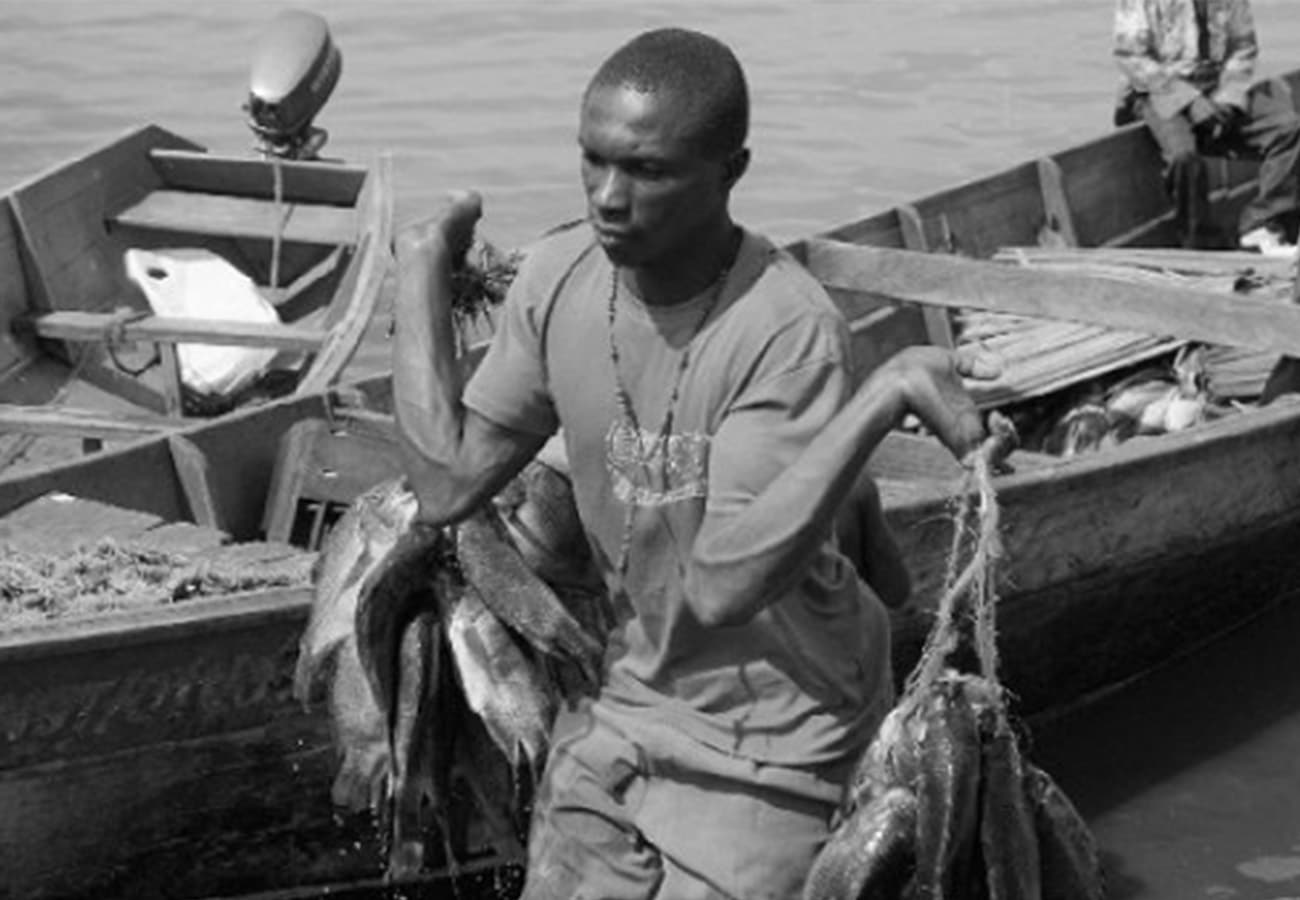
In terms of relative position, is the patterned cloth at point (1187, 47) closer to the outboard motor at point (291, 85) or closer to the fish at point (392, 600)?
the outboard motor at point (291, 85)

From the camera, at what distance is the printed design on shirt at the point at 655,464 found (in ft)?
12.5

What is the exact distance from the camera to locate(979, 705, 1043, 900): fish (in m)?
3.69

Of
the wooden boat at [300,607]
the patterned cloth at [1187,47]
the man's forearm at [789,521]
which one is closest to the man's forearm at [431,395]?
the man's forearm at [789,521]

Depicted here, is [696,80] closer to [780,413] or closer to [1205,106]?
[780,413]

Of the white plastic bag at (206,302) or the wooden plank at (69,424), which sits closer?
the wooden plank at (69,424)

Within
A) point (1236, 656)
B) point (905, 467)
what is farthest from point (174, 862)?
point (1236, 656)

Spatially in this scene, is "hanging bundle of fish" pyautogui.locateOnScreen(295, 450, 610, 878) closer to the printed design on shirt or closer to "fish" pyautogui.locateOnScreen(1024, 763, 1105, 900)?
the printed design on shirt

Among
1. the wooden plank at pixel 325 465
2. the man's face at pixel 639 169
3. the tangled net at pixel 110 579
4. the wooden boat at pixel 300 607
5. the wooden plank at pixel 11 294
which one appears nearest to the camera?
the man's face at pixel 639 169

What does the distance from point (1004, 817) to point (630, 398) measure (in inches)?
32.0

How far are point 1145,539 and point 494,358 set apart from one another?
13.5 feet

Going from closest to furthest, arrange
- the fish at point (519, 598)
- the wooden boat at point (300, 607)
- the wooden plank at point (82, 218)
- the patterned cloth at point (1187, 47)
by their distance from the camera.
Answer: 1. the fish at point (519, 598)
2. the wooden boat at point (300, 607)
3. the wooden plank at point (82, 218)
4. the patterned cloth at point (1187, 47)

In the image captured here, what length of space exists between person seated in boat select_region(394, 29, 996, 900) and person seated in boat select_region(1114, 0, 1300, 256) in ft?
23.0

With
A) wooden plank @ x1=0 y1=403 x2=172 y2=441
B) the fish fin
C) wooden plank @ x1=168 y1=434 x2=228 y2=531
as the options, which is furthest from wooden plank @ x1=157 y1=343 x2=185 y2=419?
the fish fin

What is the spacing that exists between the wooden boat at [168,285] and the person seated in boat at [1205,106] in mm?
3312
